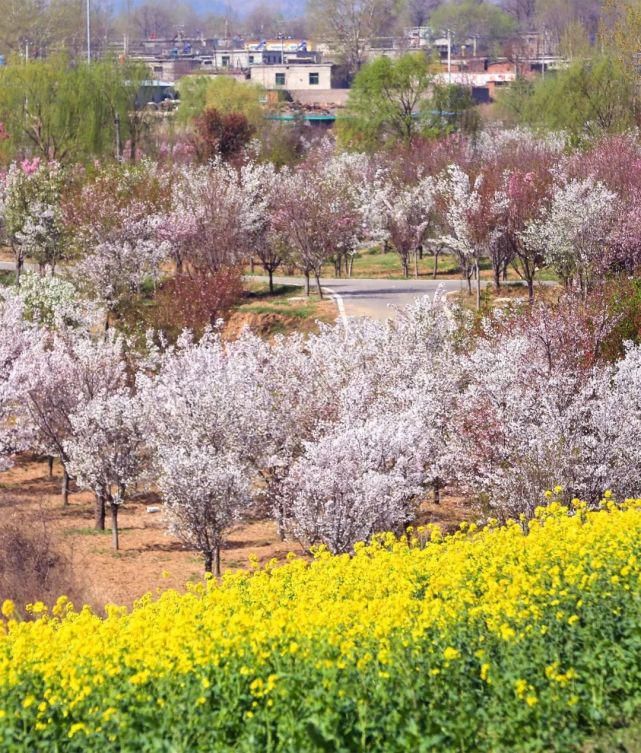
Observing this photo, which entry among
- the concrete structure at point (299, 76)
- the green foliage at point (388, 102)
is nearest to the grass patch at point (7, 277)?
the green foliage at point (388, 102)

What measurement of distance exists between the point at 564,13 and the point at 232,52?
1734 inches

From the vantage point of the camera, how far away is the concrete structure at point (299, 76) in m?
135

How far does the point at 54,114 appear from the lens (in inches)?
2544

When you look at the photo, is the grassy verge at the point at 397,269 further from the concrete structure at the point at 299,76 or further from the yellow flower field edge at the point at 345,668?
the concrete structure at the point at 299,76

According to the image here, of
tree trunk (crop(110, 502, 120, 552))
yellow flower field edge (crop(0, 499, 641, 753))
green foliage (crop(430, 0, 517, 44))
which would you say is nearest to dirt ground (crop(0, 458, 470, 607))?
tree trunk (crop(110, 502, 120, 552))

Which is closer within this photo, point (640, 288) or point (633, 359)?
point (633, 359)

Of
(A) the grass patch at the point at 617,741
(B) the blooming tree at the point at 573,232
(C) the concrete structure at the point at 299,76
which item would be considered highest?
(C) the concrete structure at the point at 299,76

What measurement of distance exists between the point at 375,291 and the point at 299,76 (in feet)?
319

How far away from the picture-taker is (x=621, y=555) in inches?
520

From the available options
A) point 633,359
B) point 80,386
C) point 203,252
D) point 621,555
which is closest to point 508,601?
point 621,555

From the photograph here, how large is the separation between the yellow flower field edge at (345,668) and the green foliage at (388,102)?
61.6 meters

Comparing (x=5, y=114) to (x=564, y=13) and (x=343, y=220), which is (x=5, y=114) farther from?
(x=564, y=13)

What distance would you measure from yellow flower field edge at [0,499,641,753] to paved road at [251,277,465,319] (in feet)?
76.7

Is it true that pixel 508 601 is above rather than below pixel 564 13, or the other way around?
below
